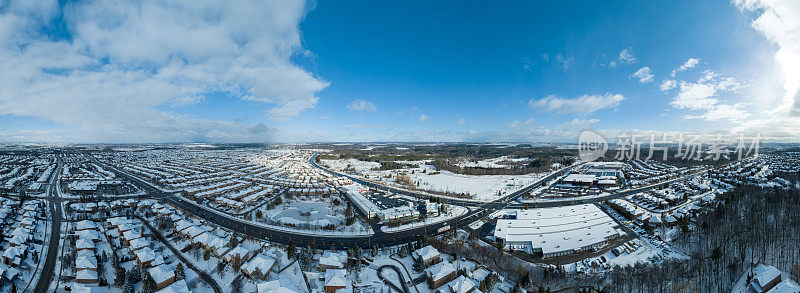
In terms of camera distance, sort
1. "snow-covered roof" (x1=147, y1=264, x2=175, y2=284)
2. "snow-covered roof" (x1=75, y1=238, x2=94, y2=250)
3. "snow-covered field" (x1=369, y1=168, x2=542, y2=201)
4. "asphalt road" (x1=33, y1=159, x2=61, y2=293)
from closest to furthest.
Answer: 1. "snow-covered roof" (x1=147, y1=264, x2=175, y2=284)
2. "asphalt road" (x1=33, y1=159, x2=61, y2=293)
3. "snow-covered roof" (x1=75, y1=238, x2=94, y2=250)
4. "snow-covered field" (x1=369, y1=168, x2=542, y2=201)

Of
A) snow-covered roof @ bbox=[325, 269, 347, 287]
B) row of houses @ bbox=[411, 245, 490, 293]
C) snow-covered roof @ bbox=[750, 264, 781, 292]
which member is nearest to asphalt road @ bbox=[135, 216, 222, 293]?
snow-covered roof @ bbox=[325, 269, 347, 287]

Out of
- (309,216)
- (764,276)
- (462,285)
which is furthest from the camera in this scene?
(309,216)

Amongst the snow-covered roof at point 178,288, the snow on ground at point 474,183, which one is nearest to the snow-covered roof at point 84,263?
the snow-covered roof at point 178,288

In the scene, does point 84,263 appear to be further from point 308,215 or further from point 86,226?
point 308,215

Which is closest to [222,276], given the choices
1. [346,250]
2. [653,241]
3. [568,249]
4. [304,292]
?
[304,292]

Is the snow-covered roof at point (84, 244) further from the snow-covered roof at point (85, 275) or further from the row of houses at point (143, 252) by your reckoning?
the snow-covered roof at point (85, 275)

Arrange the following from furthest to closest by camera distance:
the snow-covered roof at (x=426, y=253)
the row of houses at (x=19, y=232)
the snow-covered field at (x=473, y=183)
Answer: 1. the snow-covered field at (x=473, y=183)
2. the snow-covered roof at (x=426, y=253)
3. the row of houses at (x=19, y=232)

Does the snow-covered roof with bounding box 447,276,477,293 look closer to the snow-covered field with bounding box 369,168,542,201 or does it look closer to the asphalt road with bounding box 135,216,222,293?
the asphalt road with bounding box 135,216,222,293

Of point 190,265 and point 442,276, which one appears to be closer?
point 442,276

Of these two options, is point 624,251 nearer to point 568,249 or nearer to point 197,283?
point 568,249

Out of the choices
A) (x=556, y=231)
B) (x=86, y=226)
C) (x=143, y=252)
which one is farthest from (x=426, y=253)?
(x=86, y=226)

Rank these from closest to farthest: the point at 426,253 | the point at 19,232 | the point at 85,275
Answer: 1. the point at 85,275
2. the point at 426,253
3. the point at 19,232
